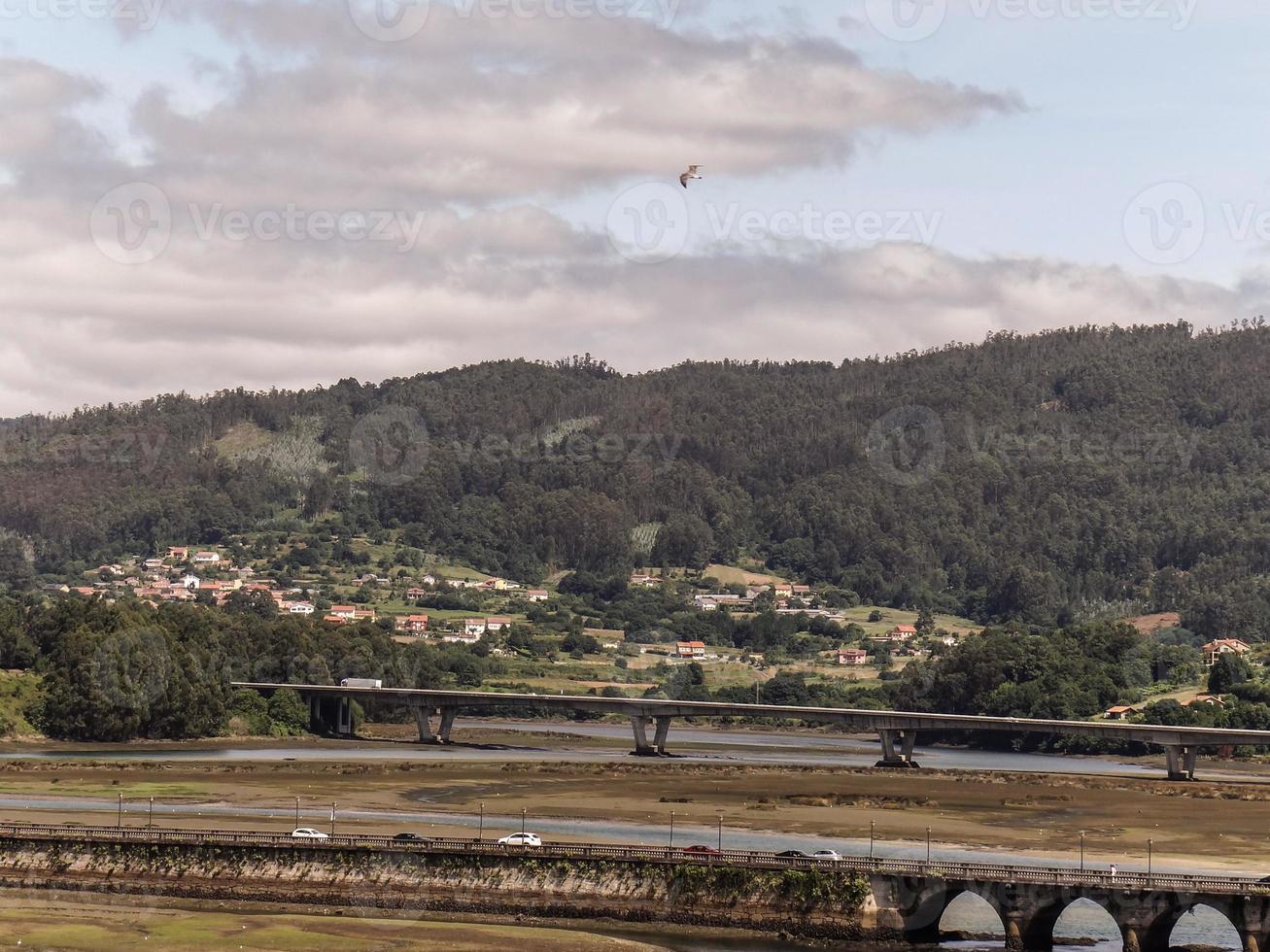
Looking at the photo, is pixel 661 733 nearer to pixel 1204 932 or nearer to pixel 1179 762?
pixel 1179 762

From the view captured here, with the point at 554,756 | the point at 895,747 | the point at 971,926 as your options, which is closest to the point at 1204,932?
the point at 971,926

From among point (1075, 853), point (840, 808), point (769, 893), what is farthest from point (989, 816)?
point (769, 893)

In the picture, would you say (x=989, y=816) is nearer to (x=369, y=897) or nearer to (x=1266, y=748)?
(x=369, y=897)

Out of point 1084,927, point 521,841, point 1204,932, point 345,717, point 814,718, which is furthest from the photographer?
point 345,717

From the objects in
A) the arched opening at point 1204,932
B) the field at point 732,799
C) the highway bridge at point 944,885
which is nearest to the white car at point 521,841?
the highway bridge at point 944,885

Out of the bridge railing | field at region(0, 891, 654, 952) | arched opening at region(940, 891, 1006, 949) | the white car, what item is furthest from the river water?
arched opening at region(940, 891, 1006, 949)
